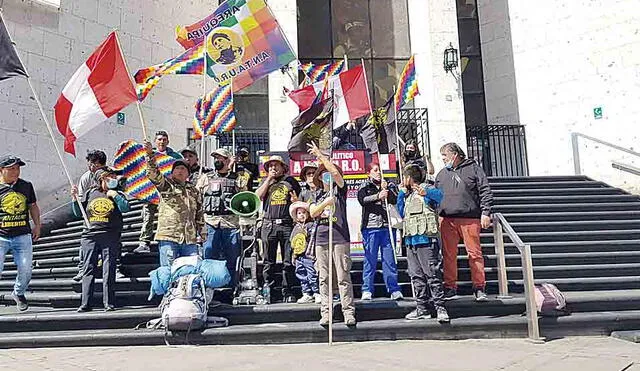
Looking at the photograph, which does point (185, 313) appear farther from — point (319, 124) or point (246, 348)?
point (319, 124)

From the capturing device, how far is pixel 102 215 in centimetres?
624

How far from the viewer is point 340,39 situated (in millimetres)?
15180

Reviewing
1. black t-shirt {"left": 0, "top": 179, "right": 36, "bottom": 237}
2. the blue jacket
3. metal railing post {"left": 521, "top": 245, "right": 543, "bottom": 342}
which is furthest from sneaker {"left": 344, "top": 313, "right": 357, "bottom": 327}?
black t-shirt {"left": 0, "top": 179, "right": 36, "bottom": 237}

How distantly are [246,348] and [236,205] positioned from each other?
1.70m

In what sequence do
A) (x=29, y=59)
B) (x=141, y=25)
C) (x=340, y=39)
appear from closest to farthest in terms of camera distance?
1. (x=29, y=59)
2. (x=141, y=25)
3. (x=340, y=39)

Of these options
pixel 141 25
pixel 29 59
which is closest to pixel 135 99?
pixel 29 59

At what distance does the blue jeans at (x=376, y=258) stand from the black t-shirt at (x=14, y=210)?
4205 mm

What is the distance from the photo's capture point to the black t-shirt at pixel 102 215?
20.4 ft

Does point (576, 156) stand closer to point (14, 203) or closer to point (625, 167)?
point (625, 167)

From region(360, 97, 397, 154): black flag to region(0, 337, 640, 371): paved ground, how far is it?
109 inches

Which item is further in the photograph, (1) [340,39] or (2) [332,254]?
(1) [340,39]

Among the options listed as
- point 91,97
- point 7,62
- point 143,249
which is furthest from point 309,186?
point 7,62

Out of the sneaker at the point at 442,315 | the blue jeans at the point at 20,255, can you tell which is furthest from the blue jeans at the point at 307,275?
the blue jeans at the point at 20,255

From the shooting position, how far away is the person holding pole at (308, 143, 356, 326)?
553 centimetres
